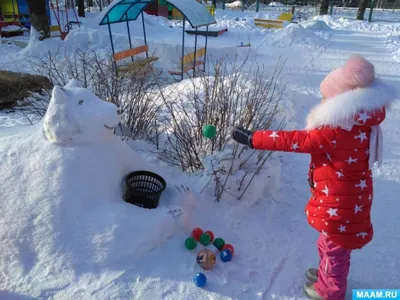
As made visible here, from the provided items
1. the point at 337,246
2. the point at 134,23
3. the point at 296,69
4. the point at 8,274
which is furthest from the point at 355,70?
the point at 134,23

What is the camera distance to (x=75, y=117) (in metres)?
2.62

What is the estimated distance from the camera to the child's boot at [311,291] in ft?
8.21

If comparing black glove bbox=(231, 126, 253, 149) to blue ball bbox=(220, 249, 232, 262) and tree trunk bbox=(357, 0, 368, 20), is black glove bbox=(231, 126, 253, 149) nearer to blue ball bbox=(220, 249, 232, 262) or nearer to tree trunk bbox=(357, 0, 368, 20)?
blue ball bbox=(220, 249, 232, 262)

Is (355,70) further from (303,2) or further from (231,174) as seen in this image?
(303,2)

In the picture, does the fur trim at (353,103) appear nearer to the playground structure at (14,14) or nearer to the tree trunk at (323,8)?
the playground structure at (14,14)

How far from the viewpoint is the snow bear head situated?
261cm

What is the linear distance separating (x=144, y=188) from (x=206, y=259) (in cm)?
85

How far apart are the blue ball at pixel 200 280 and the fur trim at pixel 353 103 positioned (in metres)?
1.21

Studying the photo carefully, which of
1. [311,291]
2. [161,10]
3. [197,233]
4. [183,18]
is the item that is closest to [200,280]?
[197,233]

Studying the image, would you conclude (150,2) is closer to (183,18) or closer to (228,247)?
(183,18)

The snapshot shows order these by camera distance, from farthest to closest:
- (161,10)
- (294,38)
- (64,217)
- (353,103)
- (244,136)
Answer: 1. (161,10)
2. (294,38)
3. (64,217)
4. (244,136)
5. (353,103)

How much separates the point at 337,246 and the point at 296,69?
7.68 metres

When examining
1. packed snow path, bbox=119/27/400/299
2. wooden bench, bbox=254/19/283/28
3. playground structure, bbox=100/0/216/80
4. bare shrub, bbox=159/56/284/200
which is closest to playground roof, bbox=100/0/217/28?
playground structure, bbox=100/0/216/80

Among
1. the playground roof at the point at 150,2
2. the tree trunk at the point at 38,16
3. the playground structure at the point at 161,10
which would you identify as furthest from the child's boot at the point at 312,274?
the playground structure at the point at 161,10
